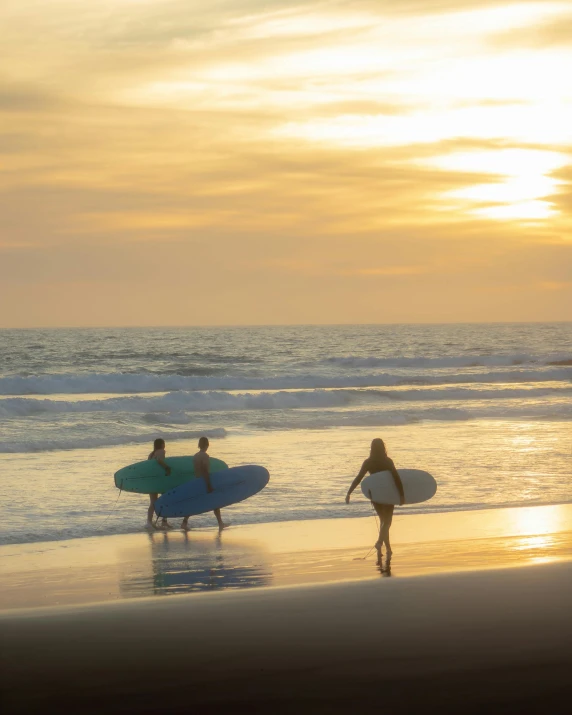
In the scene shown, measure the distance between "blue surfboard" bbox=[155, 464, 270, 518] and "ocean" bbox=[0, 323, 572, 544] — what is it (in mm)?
362

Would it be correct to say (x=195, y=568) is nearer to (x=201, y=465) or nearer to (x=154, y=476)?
(x=201, y=465)

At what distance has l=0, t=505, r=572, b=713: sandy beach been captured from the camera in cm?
548

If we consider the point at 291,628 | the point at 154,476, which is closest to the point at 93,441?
the point at 154,476

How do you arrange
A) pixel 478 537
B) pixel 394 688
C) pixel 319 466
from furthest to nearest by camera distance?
1. pixel 319 466
2. pixel 478 537
3. pixel 394 688

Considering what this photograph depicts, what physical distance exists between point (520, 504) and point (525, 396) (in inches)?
883

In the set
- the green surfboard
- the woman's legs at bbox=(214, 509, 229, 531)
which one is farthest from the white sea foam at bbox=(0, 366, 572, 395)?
the woman's legs at bbox=(214, 509, 229, 531)

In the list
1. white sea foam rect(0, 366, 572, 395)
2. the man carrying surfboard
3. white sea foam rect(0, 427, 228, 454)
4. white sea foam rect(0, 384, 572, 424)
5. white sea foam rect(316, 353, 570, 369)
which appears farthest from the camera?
white sea foam rect(316, 353, 570, 369)

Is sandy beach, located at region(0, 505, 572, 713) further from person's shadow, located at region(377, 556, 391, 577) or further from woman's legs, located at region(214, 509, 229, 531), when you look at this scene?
woman's legs, located at region(214, 509, 229, 531)

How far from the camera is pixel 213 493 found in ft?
42.7

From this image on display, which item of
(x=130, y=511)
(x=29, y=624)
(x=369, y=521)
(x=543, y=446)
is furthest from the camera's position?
(x=543, y=446)

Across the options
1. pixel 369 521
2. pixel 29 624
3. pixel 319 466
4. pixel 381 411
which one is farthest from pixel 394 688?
pixel 381 411

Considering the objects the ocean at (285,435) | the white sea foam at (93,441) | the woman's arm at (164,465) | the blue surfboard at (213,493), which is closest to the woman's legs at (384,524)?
the ocean at (285,435)

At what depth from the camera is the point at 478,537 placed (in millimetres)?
11211

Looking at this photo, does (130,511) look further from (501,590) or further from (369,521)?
(501,590)
